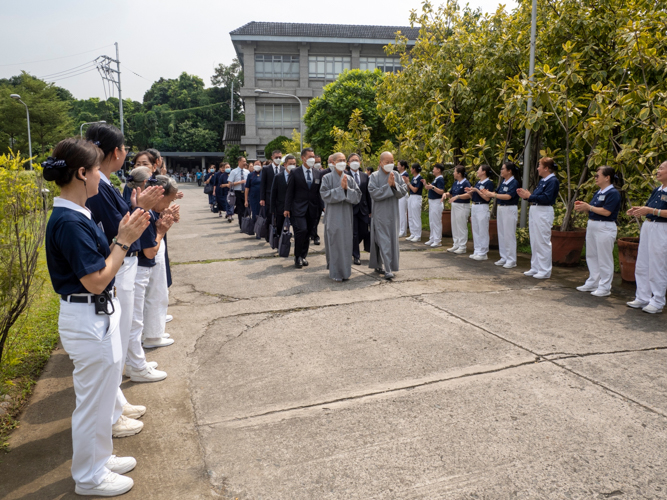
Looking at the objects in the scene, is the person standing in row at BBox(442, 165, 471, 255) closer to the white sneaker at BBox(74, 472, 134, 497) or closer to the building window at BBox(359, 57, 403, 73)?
the white sneaker at BBox(74, 472, 134, 497)

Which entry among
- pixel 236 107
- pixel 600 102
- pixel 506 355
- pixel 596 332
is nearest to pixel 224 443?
pixel 506 355

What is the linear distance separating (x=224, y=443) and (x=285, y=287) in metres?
4.37

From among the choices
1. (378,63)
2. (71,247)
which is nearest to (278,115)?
(378,63)

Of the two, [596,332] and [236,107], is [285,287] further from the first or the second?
[236,107]

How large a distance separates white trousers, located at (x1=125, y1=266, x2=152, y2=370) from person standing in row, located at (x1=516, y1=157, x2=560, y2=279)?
6436 millimetres

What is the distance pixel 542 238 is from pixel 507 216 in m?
1.11

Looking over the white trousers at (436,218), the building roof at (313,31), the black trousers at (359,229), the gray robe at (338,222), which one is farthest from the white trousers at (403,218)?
the building roof at (313,31)

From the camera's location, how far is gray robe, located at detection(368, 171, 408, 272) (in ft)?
27.0

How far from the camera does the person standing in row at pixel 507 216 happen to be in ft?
31.0

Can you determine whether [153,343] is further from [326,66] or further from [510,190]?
[326,66]

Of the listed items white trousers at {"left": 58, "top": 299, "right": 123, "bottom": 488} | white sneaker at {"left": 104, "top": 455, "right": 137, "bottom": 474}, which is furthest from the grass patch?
white trousers at {"left": 58, "top": 299, "right": 123, "bottom": 488}

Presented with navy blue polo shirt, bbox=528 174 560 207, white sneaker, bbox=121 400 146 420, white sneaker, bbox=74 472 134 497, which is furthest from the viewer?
navy blue polo shirt, bbox=528 174 560 207

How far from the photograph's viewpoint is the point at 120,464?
3.15 m

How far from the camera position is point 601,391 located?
416cm
